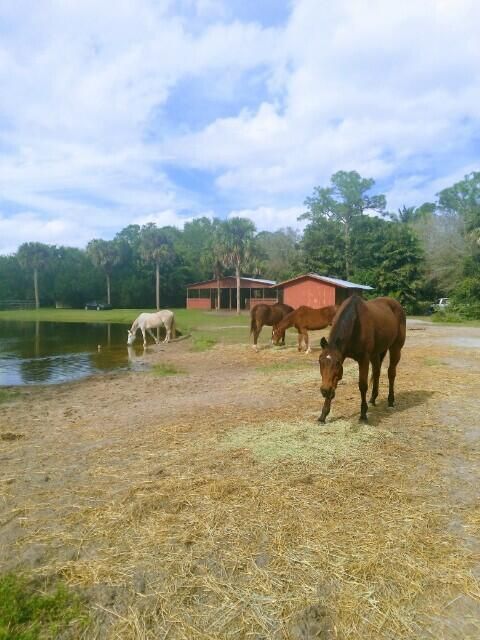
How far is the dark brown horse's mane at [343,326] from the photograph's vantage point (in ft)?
17.9

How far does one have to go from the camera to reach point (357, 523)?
10.3ft

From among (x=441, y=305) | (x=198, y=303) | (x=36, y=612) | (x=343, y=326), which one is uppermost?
(x=198, y=303)

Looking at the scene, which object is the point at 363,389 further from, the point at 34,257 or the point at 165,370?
the point at 34,257

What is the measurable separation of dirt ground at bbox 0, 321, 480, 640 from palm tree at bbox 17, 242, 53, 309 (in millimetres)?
59420

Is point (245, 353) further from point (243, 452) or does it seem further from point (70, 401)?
point (243, 452)

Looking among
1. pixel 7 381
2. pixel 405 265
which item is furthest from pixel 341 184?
pixel 7 381

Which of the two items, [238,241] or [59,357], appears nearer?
[59,357]

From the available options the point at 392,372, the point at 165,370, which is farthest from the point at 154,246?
the point at 392,372

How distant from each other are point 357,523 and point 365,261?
160 ft

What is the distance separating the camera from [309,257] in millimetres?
49312

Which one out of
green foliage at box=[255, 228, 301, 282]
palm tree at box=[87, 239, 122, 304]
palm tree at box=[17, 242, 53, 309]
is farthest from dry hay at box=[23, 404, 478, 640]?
palm tree at box=[17, 242, 53, 309]

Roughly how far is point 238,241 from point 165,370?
32.2 meters

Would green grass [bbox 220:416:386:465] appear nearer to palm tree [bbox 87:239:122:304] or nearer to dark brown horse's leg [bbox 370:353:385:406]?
dark brown horse's leg [bbox 370:353:385:406]

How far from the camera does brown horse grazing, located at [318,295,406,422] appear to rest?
5320 mm
